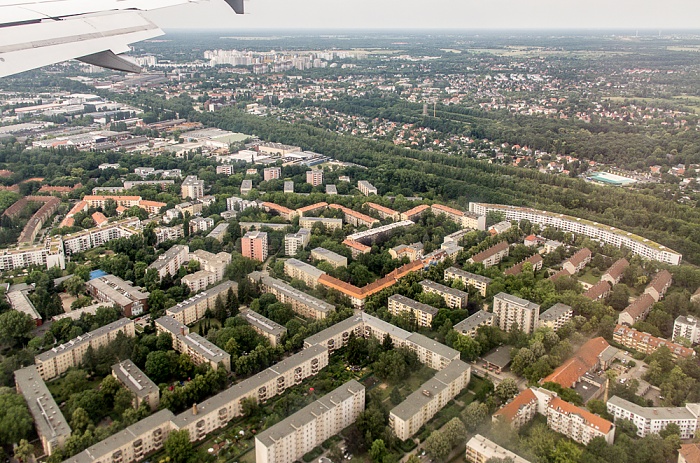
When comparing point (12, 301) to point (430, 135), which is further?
point (430, 135)

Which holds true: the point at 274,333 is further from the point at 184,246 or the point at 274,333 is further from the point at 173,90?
the point at 173,90

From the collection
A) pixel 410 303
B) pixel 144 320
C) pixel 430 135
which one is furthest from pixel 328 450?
pixel 430 135

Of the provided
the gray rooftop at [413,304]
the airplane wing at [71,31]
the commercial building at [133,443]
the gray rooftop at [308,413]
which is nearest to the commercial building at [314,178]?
the gray rooftop at [413,304]

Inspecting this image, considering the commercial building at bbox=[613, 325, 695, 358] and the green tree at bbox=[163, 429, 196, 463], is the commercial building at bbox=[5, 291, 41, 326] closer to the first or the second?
the green tree at bbox=[163, 429, 196, 463]

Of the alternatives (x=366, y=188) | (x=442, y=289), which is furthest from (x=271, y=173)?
(x=442, y=289)

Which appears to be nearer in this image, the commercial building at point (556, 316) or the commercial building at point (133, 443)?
the commercial building at point (133, 443)

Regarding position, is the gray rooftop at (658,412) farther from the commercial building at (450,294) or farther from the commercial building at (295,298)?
the commercial building at (295,298)

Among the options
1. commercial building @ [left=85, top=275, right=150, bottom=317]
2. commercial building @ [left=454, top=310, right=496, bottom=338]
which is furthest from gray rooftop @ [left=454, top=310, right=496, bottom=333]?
commercial building @ [left=85, top=275, right=150, bottom=317]
